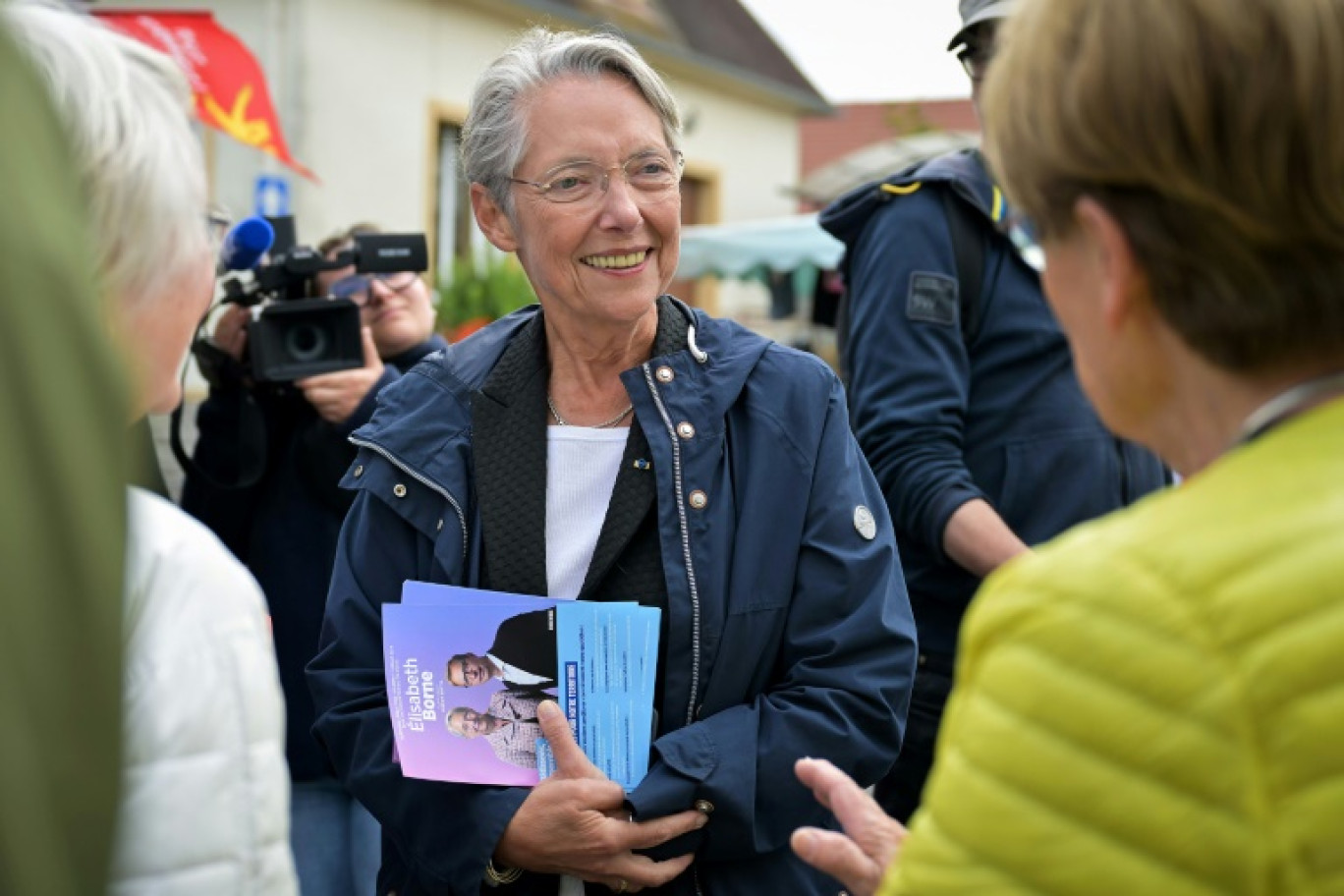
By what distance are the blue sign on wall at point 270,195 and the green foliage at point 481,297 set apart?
1307mm

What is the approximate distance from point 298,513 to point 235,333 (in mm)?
476

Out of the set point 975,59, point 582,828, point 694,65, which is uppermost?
point 694,65

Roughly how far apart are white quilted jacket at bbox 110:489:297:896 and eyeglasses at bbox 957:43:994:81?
2017mm

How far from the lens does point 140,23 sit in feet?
21.4

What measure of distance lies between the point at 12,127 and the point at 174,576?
471 mm

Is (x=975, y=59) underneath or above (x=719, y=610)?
above

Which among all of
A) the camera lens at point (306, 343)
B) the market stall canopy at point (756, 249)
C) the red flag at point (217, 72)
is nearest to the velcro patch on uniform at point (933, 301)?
the camera lens at point (306, 343)

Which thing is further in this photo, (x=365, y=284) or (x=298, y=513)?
(x=365, y=284)

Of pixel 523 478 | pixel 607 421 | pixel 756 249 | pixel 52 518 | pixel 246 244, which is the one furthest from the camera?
pixel 756 249

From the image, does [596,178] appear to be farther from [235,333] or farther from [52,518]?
[52,518]

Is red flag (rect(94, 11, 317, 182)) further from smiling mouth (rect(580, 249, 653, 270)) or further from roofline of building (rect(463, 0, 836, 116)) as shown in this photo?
roofline of building (rect(463, 0, 836, 116))

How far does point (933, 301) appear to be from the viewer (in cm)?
300

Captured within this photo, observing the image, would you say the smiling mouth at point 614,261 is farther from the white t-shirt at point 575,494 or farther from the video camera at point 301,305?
the video camera at point 301,305

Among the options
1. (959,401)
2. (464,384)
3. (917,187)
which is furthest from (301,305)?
(959,401)
